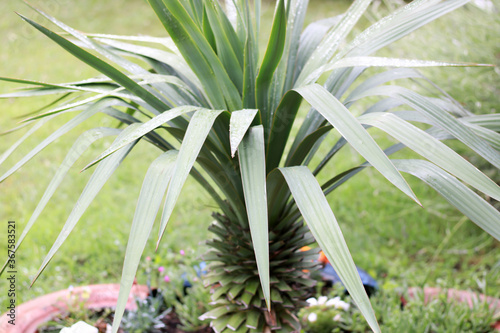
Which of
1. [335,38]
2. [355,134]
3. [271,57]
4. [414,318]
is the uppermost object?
[335,38]

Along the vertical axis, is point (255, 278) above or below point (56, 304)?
below

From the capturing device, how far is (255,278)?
1.34 m

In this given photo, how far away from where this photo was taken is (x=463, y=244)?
8.39 ft

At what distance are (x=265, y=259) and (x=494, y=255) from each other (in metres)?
2.23

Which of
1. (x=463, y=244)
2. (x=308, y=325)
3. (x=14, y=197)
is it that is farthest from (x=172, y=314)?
(x=14, y=197)

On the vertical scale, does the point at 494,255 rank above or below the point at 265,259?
above

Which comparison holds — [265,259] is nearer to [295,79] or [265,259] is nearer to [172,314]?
[295,79]

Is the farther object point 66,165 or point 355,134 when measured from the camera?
point 66,165

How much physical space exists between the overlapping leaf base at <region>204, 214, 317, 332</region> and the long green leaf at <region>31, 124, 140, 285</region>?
48 cm

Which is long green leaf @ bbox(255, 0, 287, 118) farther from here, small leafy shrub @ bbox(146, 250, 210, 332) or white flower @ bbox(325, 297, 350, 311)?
white flower @ bbox(325, 297, 350, 311)

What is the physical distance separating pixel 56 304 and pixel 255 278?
880 mm

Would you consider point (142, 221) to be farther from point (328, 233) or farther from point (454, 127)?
point (454, 127)

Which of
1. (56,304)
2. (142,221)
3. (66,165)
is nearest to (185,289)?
(56,304)

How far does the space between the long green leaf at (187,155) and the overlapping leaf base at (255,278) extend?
1.57 feet
